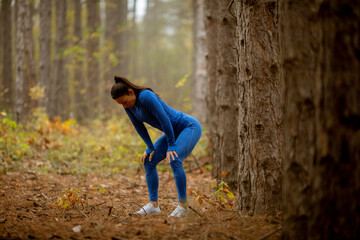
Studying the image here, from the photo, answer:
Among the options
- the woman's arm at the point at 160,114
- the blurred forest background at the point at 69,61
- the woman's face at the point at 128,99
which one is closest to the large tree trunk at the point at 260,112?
the woman's arm at the point at 160,114

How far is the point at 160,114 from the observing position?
3.96 m

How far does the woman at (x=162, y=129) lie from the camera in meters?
3.98

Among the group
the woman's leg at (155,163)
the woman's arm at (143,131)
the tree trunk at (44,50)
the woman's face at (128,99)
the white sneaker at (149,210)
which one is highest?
the tree trunk at (44,50)

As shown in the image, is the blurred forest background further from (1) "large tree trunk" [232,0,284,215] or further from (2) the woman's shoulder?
(1) "large tree trunk" [232,0,284,215]

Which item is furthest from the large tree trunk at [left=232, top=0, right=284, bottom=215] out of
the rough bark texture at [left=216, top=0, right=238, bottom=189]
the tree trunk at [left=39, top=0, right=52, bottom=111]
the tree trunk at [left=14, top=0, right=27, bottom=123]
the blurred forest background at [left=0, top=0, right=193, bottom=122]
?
the tree trunk at [left=39, top=0, right=52, bottom=111]

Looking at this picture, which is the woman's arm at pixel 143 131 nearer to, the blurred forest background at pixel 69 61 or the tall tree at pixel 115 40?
the blurred forest background at pixel 69 61

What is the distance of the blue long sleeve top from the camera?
13.1ft

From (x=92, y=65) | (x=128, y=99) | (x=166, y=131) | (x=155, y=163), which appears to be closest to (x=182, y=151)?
(x=166, y=131)

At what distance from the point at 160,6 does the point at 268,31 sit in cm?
3081

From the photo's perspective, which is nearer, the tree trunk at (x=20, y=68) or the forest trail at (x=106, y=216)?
the forest trail at (x=106, y=216)

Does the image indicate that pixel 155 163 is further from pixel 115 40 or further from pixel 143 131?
pixel 115 40

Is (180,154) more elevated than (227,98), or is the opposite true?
(227,98)

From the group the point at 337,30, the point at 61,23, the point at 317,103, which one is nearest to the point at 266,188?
the point at 317,103

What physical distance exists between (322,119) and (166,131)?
87.2 inches
